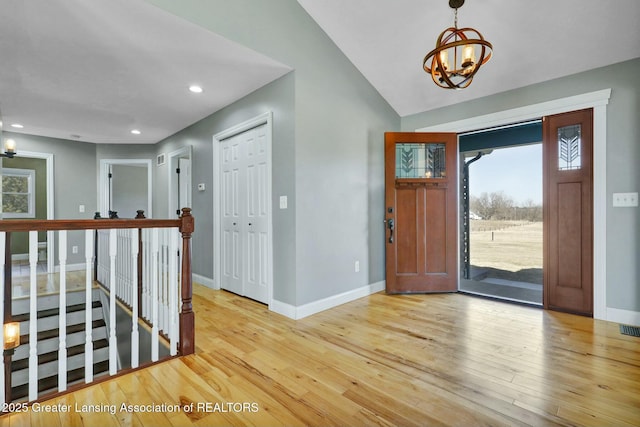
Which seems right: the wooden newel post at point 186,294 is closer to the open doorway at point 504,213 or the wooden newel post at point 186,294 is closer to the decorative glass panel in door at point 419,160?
the decorative glass panel in door at point 419,160

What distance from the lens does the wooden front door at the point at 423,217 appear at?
3.72m

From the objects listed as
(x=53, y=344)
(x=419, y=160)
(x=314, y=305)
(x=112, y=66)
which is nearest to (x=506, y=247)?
(x=419, y=160)

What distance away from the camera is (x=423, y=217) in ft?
12.4

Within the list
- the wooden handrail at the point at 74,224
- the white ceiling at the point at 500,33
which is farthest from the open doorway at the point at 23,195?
the white ceiling at the point at 500,33

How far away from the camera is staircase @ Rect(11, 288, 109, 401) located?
10.3ft

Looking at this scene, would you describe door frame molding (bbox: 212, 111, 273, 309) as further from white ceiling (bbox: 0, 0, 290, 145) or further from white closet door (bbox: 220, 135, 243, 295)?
white ceiling (bbox: 0, 0, 290, 145)

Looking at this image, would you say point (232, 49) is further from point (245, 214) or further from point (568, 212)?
point (568, 212)

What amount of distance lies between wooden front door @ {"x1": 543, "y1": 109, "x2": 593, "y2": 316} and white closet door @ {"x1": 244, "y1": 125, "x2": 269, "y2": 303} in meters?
3.02

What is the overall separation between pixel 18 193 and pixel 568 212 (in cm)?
940

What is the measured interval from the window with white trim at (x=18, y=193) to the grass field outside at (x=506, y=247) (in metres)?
9.17

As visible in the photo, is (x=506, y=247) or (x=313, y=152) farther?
(x=506, y=247)

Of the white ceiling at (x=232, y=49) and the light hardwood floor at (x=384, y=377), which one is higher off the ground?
the white ceiling at (x=232, y=49)

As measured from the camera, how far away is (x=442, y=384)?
1.74 m

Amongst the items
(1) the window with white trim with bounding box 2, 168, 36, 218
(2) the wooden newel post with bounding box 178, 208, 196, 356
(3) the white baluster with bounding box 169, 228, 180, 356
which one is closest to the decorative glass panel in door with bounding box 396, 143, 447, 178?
(2) the wooden newel post with bounding box 178, 208, 196, 356
